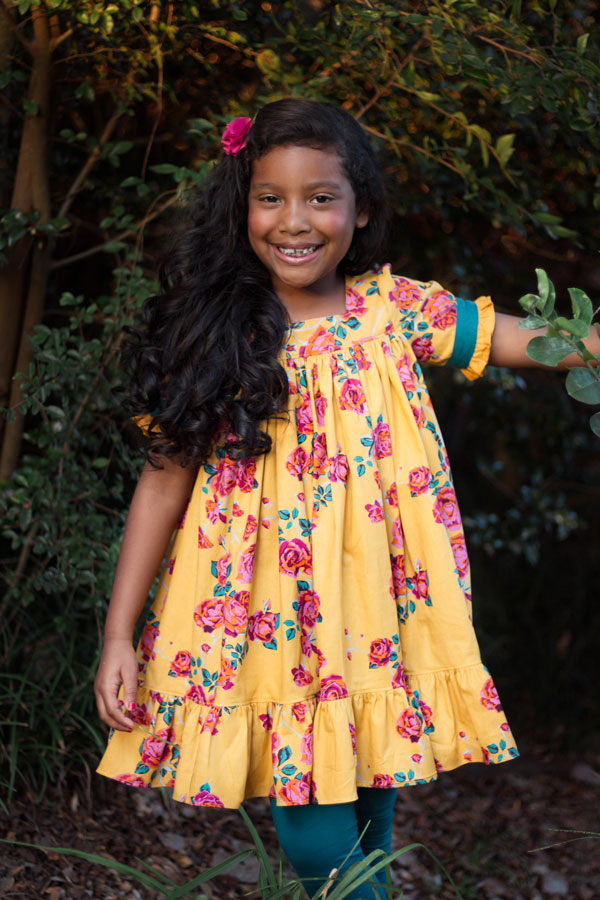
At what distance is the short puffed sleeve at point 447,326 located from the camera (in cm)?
171

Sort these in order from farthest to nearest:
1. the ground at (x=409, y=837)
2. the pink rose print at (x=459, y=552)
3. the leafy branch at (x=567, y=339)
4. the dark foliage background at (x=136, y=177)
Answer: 1. the ground at (x=409, y=837)
2. the dark foliage background at (x=136, y=177)
3. the pink rose print at (x=459, y=552)
4. the leafy branch at (x=567, y=339)

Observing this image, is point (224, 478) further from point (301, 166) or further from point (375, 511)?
point (301, 166)

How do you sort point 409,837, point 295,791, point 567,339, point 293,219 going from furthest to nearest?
point 409,837, point 293,219, point 295,791, point 567,339

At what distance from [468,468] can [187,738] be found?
8.24 ft

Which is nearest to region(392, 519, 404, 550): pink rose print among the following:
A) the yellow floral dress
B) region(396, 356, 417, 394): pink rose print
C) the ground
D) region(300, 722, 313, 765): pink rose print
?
the yellow floral dress

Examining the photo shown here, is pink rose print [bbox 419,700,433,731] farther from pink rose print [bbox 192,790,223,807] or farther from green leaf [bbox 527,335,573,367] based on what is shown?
green leaf [bbox 527,335,573,367]

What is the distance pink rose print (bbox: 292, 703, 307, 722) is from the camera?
1.52 metres

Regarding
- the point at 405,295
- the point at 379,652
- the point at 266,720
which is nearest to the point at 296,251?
the point at 405,295

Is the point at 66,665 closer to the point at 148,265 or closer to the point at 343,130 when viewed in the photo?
the point at 148,265

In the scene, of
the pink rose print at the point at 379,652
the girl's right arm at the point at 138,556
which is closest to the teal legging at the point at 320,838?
the pink rose print at the point at 379,652

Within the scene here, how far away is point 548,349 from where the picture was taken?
1236mm

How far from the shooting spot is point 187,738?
5.11ft

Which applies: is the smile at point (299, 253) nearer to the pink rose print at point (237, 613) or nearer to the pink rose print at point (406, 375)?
the pink rose print at point (406, 375)

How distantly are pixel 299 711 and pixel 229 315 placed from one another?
0.68 metres
